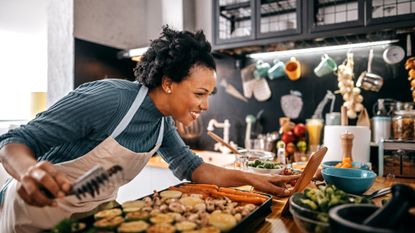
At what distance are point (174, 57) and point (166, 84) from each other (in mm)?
127

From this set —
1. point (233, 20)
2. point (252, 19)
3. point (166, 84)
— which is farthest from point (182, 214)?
point (233, 20)

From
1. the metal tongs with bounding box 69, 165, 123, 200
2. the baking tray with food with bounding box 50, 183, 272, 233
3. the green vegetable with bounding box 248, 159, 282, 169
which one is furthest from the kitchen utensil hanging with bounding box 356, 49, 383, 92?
the metal tongs with bounding box 69, 165, 123, 200

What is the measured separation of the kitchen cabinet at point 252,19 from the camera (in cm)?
225

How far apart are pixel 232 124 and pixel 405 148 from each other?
4.68 feet

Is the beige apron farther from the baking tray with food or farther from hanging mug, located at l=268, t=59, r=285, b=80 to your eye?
hanging mug, located at l=268, t=59, r=285, b=80

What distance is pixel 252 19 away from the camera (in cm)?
228

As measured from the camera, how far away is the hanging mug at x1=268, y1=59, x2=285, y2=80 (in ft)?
8.22

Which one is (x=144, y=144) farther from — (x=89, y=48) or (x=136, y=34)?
(x=136, y=34)

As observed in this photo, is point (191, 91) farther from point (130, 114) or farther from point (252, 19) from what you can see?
point (252, 19)

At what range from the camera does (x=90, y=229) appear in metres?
0.73

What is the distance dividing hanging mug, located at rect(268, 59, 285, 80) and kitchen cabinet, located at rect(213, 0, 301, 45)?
28 centimetres

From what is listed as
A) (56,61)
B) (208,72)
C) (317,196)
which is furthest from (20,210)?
(56,61)

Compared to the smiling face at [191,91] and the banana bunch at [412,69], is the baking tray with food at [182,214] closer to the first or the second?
the smiling face at [191,91]

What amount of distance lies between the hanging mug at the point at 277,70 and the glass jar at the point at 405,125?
92cm
